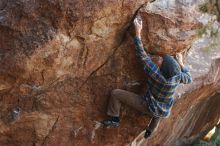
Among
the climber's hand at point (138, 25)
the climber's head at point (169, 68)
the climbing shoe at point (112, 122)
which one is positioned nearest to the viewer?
the climber's head at point (169, 68)

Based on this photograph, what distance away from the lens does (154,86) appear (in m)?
6.81

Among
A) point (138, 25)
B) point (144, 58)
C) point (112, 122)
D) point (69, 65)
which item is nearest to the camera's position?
point (144, 58)

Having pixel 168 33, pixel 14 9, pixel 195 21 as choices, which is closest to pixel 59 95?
pixel 14 9

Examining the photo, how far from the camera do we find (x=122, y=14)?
6.89 metres

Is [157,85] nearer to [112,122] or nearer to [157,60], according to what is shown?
[157,60]

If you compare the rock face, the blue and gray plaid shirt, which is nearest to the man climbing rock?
the blue and gray plaid shirt

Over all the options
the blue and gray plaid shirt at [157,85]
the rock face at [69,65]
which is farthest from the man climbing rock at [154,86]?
the rock face at [69,65]

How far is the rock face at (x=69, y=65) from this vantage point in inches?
261

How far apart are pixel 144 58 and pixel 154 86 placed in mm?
493

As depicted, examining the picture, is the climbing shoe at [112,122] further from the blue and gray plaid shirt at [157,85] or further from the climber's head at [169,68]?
the climber's head at [169,68]

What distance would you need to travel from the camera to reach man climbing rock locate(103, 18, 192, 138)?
6.65 m

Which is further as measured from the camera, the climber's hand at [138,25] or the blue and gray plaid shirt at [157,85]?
the climber's hand at [138,25]

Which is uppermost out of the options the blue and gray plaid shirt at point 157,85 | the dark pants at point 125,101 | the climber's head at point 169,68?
the climber's head at point 169,68

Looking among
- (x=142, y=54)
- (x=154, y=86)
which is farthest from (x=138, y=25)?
(x=154, y=86)
